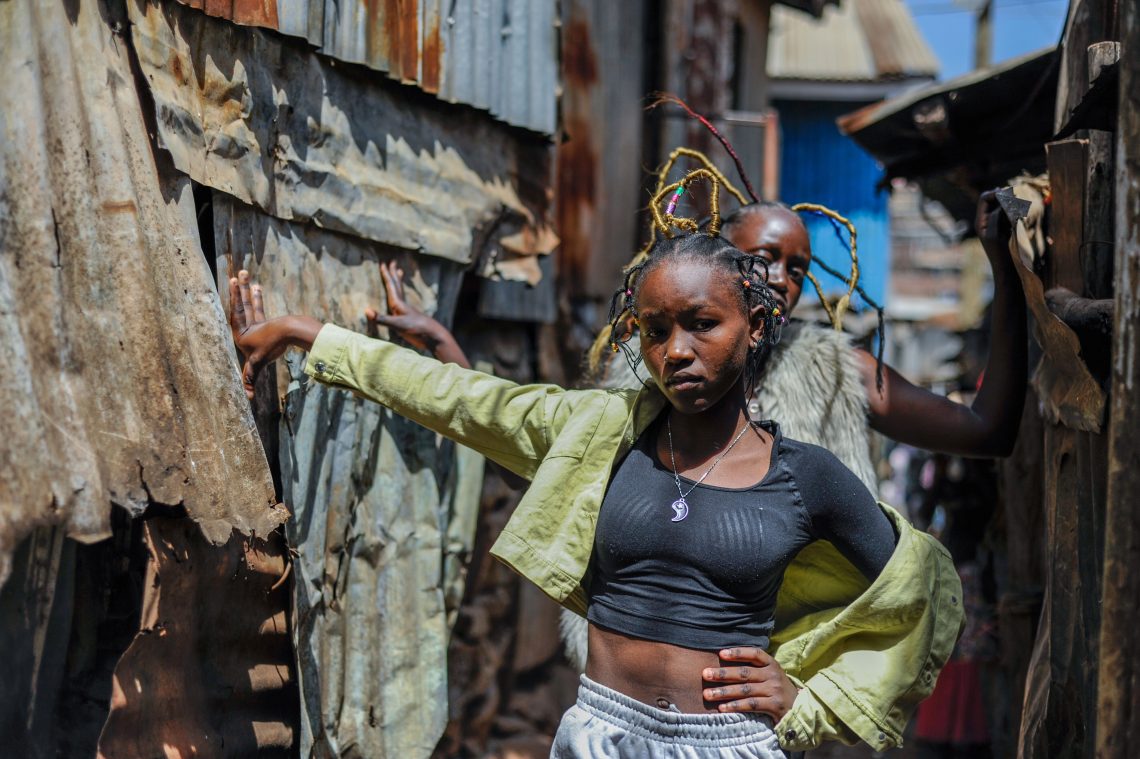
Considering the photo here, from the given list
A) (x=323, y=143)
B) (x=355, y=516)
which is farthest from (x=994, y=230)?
(x=355, y=516)

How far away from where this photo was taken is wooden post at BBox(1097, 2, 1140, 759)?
208cm

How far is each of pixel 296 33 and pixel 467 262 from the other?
106cm

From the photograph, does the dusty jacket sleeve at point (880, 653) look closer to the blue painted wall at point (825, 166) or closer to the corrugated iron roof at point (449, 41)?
the corrugated iron roof at point (449, 41)

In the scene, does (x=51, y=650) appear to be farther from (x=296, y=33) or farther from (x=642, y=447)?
(x=296, y=33)

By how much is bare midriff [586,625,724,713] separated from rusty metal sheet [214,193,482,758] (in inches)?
38.9

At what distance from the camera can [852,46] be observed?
14.1 m

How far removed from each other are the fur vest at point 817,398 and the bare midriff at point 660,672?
821 mm

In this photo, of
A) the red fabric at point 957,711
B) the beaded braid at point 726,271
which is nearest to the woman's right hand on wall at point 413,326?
the beaded braid at point 726,271

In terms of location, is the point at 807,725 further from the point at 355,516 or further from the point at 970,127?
the point at 970,127

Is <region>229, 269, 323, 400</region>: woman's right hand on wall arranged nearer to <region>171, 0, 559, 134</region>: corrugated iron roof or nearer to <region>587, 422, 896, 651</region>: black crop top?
<region>171, 0, 559, 134</region>: corrugated iron roof

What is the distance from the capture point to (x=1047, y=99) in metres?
5.12

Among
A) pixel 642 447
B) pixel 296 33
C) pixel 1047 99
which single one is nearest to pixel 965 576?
pixel 1047 99

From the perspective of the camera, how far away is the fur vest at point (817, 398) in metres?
3.30

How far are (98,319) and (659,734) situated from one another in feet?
4.82
